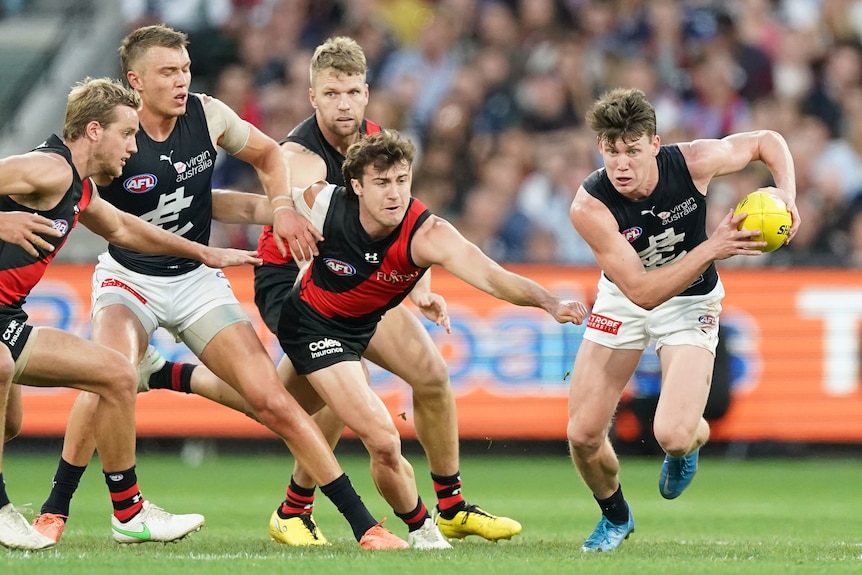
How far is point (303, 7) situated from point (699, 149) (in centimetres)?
1014

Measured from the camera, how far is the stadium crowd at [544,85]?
14.8m

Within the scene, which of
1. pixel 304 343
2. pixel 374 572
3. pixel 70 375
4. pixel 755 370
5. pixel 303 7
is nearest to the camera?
pixel 374 572

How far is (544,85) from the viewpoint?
51.8 feet

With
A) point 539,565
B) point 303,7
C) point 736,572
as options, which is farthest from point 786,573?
point 303,7

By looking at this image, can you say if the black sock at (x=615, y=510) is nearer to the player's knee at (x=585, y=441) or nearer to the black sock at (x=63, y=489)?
the player's knee at (x=585, y=441)

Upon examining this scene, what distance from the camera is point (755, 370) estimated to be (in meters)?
13.5

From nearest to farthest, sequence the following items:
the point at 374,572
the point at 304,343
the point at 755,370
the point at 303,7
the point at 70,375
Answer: the point at 374,572, the point at 70,375, the point at 304,343, the point at 755,370, the point at 303,7

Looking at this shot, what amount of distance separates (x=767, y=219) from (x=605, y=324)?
134 cm

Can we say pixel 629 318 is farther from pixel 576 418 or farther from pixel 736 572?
pixel 736 572

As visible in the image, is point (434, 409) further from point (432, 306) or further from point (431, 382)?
point (432, 306)

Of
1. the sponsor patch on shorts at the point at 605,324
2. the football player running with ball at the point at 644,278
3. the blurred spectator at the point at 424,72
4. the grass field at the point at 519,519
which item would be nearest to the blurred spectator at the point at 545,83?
the blurred spectator at the point at 424,72

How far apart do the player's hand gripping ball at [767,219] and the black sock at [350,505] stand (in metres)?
2.53

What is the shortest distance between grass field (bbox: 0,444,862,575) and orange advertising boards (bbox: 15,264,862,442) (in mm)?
409

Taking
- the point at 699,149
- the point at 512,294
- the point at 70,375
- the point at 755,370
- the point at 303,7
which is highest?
the point at 303,7
